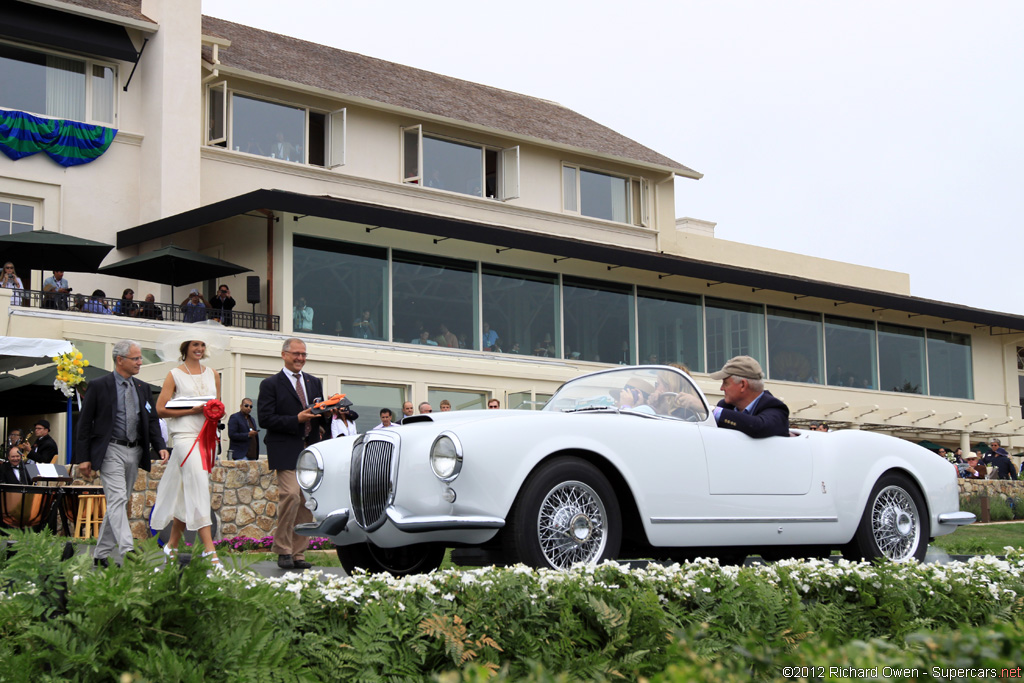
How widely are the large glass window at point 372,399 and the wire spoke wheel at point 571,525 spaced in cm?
1527

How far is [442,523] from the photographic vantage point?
657 centimetres

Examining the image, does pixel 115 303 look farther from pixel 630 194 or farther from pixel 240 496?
pixel 630 194

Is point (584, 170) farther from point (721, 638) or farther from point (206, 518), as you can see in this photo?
point (721, 638)

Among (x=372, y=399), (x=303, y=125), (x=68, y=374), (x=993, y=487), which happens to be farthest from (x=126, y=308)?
(x=993, y=487)

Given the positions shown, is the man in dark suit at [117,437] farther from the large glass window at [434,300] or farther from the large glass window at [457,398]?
the large glass window at [434,300]

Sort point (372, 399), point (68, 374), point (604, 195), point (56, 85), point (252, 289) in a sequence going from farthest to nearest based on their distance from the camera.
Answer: point (604, 195)
point (56, 85)
point (252, 289)
point (372, 399)
point (68, 374)

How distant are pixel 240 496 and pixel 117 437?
5.91m

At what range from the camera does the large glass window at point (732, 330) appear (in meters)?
30.9

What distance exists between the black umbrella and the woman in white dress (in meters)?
12.6

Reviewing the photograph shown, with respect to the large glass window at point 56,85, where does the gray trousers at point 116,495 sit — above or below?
below

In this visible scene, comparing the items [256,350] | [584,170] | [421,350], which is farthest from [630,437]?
[584,170]

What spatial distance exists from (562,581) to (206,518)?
3.73 meters

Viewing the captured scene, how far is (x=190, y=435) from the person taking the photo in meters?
8.70

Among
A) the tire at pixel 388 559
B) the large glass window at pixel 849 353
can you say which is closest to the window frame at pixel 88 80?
the tire at pixel 388 559
